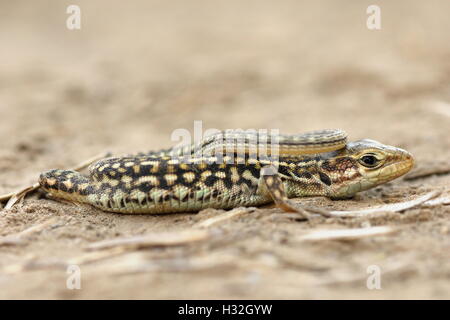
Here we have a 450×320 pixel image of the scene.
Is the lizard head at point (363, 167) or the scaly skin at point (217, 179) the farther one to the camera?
the lizard head at point (363, 167)

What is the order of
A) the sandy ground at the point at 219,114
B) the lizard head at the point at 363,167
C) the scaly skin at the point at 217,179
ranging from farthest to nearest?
the lizard head at the point at 363,167, the scaly skin at the point at 217,179, the sandy ground at the point at 219,114

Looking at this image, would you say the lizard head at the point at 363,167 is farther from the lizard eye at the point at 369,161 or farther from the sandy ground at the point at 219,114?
the sandy ground at the point at 219,114

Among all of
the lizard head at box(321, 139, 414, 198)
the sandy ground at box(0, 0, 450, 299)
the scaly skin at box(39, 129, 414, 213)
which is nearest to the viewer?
the sandy ground at box(0, 0, 450, 299)

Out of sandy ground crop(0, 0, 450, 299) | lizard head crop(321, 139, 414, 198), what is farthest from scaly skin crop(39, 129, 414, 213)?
sandy ground crop(0, 0, 450, 299)

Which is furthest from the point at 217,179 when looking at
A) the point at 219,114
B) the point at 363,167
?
the point at 219,114

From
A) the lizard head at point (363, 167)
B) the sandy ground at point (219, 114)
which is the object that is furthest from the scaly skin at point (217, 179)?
the sandy ground at point (219, 114)

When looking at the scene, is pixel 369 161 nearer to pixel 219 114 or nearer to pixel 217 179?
pixel 217 179

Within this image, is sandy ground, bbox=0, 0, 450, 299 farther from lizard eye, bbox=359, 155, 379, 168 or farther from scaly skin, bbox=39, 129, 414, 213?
lizard eye, bbox=359, 155, 379, 168

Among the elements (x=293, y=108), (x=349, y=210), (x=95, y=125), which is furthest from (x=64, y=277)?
(x=293, y=108)
